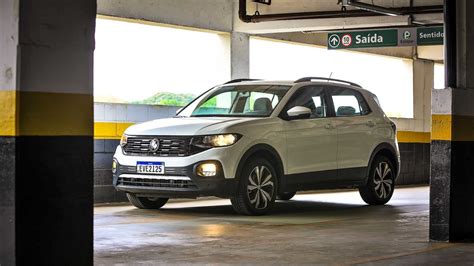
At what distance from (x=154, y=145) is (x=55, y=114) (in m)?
6.06

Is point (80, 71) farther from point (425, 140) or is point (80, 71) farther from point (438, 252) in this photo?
point (425, 140)

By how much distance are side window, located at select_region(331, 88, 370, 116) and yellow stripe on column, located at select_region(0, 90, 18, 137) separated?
8356 mm

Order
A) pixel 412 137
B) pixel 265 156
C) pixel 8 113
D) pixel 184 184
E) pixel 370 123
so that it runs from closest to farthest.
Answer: pixel 8 113 → pixel 184 184 → pixel 265 156 → pixel 370 123 → pixel 412 137

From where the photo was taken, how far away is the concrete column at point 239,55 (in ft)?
54.9

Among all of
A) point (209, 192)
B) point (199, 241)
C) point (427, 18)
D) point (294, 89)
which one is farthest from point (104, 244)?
point (427, 18)

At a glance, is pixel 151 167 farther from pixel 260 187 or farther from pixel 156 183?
pixel 260 187

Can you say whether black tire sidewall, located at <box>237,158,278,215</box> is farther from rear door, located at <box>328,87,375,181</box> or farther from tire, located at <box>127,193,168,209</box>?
tire, located at <box>127,193,168,209</box>

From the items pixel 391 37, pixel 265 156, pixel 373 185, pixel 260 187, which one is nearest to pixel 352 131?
pixel 373 185

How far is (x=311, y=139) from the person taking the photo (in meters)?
12.8

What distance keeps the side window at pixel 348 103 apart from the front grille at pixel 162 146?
9.45 ft

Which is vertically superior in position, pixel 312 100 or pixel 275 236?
pixel 312 100

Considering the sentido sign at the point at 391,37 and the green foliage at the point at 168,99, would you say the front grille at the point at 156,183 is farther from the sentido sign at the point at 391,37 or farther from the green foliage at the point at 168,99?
the sentido sign at the point at 391,37

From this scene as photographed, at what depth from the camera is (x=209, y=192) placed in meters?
11.4

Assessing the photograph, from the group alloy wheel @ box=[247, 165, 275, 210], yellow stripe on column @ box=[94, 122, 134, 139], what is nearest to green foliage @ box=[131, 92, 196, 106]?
yellow stripe on column @ box=[94, 122, 134, 139]
